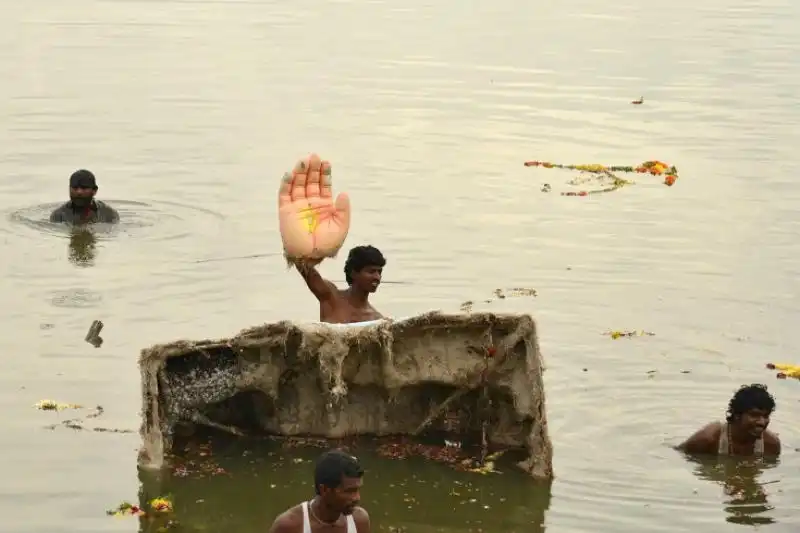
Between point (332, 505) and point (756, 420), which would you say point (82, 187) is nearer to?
point (756, 420)

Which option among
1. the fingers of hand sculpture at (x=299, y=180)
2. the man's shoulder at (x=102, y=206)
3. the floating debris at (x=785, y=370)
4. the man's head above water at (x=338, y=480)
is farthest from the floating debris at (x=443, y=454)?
the man's shoulder at (x=102, y=206)

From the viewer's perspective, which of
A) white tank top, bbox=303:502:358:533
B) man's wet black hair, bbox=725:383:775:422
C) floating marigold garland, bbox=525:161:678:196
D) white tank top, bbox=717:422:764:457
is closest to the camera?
white tank top, bbox=303:502:358:533

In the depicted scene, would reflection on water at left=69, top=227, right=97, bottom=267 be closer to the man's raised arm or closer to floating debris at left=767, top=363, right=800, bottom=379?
the man's raised arm

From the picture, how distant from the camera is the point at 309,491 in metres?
10.6

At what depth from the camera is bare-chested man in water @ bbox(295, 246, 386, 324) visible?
11297mm

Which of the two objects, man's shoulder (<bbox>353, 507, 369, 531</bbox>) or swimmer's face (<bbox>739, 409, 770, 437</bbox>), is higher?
swimmer's face (<bbox>739, 409, 770, 437</bbox>)

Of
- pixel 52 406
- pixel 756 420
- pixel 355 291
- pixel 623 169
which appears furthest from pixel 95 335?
pixel 623 169

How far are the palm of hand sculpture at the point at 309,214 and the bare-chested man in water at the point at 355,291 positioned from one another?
13.5 inches

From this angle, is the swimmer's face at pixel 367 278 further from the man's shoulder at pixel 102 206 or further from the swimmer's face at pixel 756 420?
the man's shoulder at pixel 102 206

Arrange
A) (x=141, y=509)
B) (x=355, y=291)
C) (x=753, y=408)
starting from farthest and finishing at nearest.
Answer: (x=355, y=291)
(x=753, y=408)
(x=141, y=509)

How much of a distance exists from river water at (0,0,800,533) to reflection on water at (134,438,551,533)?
23 millimetres

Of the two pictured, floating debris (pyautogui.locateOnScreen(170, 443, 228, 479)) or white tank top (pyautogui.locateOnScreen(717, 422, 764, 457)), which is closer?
floating debris (pyautogui.locateOnScreen(170, 443, 228, 479))

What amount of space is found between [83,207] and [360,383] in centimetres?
722

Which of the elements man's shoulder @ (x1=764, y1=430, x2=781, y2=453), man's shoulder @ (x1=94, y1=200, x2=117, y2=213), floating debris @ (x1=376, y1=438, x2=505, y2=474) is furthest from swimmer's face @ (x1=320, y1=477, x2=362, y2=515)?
man's shoulder @ (x1=94, y1=200, x2=117, y2=213)
